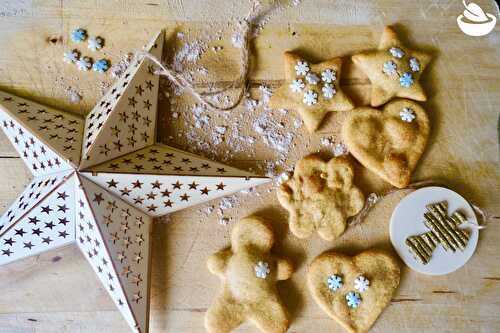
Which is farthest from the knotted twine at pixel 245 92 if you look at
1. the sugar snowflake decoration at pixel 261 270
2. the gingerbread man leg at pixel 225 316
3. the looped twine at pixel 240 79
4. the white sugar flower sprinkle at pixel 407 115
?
the gingerbread man leg at pixel 225 316

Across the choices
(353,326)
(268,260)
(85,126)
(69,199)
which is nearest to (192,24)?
(85,126)

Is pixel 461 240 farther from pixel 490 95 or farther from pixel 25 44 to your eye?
pixel 25 44

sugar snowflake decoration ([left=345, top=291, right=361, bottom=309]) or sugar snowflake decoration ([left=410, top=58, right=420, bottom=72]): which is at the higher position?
sugar snowflake decoration ([left=410, top=58, right=420, bottom=72])

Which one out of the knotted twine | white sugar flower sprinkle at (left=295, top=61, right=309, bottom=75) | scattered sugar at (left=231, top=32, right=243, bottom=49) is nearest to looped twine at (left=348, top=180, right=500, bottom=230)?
the knotted twine

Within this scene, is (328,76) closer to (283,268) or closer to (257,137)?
(257,137)

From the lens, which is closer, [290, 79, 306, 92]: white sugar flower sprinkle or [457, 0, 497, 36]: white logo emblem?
[290, 79, 306, 92]: white sugar flower sprinkle

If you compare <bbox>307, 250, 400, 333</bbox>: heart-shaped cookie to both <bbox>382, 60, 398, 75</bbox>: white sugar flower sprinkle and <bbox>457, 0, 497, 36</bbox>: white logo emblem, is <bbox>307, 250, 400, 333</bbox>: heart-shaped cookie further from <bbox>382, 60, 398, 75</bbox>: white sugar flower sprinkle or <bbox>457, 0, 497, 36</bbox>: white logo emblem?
<bbox>457, 0, 497, 36</bbox>: white logo emblem

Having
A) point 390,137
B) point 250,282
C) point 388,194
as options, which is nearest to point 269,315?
point 250,282

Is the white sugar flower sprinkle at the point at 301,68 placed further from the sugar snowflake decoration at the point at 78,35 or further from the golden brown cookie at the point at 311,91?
the sugar snowflake decoration at the point at 78,35
